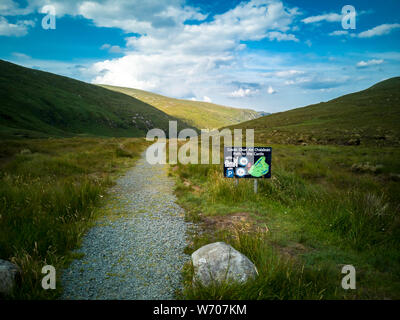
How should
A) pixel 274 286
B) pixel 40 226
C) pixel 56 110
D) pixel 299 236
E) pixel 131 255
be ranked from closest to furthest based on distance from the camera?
1. pixel 274 286
2. pixel 131 255
3. pixel 40 226
4. pixel 299 236
5. pixel 56 110

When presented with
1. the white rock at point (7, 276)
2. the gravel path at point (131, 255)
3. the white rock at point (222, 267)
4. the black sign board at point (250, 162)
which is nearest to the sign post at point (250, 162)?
the black sign board at point (250, 162)

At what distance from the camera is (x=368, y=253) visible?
14.6 feet

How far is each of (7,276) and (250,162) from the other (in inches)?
274

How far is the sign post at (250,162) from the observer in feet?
25.5

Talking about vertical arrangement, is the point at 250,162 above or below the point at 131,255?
above

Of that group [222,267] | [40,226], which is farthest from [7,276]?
[222,267]

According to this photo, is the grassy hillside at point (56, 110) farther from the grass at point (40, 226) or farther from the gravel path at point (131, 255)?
the gravel path at point (131, 255)

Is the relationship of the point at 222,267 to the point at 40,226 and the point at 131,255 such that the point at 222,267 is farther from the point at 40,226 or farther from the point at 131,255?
the point at 40,226

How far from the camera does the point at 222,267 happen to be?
3488 mm

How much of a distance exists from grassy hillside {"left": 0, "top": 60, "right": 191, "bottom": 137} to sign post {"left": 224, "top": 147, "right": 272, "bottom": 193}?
68.4 metres

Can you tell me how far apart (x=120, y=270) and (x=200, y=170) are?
9034mm

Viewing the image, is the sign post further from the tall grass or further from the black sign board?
the tall grass

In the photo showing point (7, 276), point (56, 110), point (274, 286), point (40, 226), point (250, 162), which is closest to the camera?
point (7, 276)

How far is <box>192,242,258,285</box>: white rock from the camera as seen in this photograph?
11.0 feet
